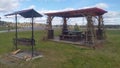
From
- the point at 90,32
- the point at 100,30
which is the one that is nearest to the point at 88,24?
the point at 90,32

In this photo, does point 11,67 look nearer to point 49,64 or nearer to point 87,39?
point 49,64

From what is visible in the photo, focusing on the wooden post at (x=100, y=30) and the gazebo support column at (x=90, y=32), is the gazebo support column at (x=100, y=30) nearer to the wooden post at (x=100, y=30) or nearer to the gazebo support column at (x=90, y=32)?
the wooden post at (x=100, y=30)

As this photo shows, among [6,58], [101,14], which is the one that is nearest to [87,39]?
[101,14]

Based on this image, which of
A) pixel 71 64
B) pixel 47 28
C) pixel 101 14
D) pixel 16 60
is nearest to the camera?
pixel 71 64

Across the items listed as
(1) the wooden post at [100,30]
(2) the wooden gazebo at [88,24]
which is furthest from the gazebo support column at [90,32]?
(1) the wooden post at [100,30]

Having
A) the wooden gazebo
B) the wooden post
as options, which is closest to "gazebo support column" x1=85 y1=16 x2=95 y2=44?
the wooden gazebo

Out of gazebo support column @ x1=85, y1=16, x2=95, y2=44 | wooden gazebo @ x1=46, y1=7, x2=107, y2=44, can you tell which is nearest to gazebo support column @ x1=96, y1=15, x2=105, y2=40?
wooden gazebo @ x1=46, y1=7, x2=107, y2=44

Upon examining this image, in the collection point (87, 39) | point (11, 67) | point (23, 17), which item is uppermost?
point (23, 17)

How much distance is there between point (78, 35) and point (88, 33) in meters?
2.21

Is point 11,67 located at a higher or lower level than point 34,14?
lower

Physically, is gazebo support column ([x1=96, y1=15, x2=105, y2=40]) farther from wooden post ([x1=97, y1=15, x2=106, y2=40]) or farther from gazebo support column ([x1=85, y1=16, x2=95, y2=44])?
gazebo support column ([x1=85, y1=16, x2=95, y2=44])

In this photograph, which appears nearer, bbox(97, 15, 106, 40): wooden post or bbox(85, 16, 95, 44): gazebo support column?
bbox(85, 16, 95, 44): gazebo support column

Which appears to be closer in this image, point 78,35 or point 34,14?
point 34,14

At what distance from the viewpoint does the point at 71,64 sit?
6.96 metres
